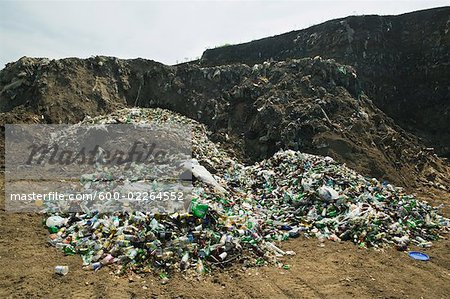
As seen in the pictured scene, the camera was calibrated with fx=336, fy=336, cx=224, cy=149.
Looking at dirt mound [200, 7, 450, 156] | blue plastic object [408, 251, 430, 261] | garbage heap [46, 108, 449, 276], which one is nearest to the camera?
garbage heap [46, 108, 449, 276]

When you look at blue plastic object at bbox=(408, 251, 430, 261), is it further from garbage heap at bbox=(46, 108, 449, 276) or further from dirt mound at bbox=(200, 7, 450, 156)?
dirt mound at bbox=(200, 7, 450, 156)

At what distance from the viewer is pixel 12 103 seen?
1174 cm

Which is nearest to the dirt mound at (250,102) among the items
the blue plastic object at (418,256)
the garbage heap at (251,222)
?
the garbage heap at (251,222)

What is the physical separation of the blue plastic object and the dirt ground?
0.38 ft

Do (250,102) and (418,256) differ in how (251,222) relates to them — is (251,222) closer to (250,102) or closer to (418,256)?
(418,256)

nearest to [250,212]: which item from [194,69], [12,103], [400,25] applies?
[194,69]

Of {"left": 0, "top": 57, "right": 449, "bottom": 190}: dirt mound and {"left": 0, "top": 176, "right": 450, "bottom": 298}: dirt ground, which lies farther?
{"left": 0, "top": 57, "right": 449, "bottom": 190}: dirt mound

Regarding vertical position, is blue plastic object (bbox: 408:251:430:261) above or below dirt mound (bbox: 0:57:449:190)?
below

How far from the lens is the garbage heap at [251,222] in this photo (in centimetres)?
450

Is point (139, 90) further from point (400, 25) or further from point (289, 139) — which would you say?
point (400, 25)

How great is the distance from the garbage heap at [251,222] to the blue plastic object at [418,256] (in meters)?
0.22

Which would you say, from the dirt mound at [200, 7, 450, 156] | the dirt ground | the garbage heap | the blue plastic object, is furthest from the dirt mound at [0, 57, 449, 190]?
the dirt ground

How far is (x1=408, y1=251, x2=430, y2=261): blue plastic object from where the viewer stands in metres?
5.21

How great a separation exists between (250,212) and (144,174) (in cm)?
240
